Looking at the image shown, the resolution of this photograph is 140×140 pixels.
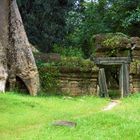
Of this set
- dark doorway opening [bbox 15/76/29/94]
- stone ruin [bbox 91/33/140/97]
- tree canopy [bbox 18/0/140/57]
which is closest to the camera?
dark doorway opening [bbox 15/76/29/94]

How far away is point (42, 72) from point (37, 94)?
1.38 m

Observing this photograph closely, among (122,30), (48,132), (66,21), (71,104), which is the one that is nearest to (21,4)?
(66,21)

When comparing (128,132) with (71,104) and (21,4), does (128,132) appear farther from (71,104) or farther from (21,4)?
(21,4)

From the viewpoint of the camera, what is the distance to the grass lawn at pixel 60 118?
816 centimetres

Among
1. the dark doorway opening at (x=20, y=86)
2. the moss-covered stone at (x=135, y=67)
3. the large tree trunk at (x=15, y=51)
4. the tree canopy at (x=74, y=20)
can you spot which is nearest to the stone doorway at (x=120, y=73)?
the moss-covered stone at (x=135, y=67)

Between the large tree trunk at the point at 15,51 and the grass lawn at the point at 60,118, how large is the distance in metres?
3.39

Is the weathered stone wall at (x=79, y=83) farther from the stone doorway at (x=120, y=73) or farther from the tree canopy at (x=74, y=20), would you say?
the tree canopy at (x=74, y=20)

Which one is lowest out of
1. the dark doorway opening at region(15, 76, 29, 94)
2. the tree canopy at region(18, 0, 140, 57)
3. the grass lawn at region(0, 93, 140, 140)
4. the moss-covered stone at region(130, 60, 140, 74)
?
the grass lawn at region(0, 93, 140, 140)

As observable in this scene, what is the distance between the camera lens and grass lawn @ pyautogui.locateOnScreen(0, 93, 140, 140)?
321 inches

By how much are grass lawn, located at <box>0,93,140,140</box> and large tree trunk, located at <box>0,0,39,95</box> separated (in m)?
3.39

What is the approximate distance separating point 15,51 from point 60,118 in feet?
21.9

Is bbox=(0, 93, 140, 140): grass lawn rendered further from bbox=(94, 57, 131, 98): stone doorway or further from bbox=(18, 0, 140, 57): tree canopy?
bbox=(18, 0, 140, 57): tree canopy

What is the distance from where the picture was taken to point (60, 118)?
Result: 10.6 m

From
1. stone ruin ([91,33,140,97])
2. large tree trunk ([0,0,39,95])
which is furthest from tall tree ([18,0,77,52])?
large tree trunk ([0,0,39,95])
